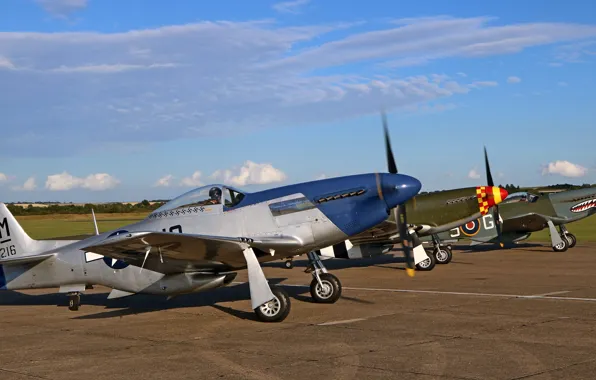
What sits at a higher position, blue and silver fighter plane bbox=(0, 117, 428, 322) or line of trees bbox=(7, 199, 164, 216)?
line of trees bbox=(7, 199, 164, 216)

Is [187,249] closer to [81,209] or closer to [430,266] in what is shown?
[430,266]

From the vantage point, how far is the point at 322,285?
14.3 m

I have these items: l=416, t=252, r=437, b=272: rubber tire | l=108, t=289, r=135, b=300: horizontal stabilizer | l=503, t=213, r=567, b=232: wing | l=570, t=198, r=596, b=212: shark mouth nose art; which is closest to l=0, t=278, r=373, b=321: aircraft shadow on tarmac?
l=108, t=289, r=135, b=300: horizontal stabilizer

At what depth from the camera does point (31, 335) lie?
11.7 meters

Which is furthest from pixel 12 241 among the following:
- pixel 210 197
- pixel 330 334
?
pixel 330 334

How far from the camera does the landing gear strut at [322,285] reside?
14227 millimetres

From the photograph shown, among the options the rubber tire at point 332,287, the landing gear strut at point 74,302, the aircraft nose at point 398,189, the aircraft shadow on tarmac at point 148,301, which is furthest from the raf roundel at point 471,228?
the landing gear strut at point 74,302

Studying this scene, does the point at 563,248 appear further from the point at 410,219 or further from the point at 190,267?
the point at 190,267

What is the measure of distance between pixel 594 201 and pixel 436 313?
17.0 m

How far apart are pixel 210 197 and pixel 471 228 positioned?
13.9 metres

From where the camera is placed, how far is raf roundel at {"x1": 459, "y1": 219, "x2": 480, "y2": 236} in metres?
24.6

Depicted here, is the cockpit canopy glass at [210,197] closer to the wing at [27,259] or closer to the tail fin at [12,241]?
the wing at [27,259]

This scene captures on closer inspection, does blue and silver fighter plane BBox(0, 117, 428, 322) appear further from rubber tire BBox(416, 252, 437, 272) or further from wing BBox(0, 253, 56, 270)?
rubber tire BBox(416, 252, 437, 272)

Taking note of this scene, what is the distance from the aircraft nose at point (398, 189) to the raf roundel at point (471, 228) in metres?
12.6
